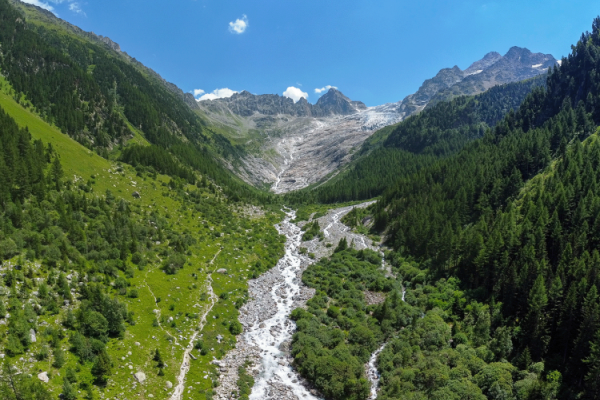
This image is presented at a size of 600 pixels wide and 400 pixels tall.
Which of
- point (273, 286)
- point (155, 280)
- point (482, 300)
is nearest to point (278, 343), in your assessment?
point (273, 286)

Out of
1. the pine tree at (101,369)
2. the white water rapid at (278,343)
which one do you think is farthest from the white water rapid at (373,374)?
the pine tree at (101,369)

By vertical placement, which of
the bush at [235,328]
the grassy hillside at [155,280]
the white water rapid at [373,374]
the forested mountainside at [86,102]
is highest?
the forested mountainside at [86,102]

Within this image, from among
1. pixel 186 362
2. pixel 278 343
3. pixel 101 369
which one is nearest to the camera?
pixel 101 369

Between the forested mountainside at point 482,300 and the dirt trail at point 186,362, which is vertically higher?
the forested mountainside at point 482,300

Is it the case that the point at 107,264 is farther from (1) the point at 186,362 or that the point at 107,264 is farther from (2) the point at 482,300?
(2) the point at 482,300

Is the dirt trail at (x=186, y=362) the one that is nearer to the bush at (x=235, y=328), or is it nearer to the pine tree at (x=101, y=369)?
the bush at (x=235, y=328)

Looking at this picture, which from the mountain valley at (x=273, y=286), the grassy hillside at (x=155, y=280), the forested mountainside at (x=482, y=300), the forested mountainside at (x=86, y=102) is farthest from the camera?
the forested mountainside at (x=86, y=102)
